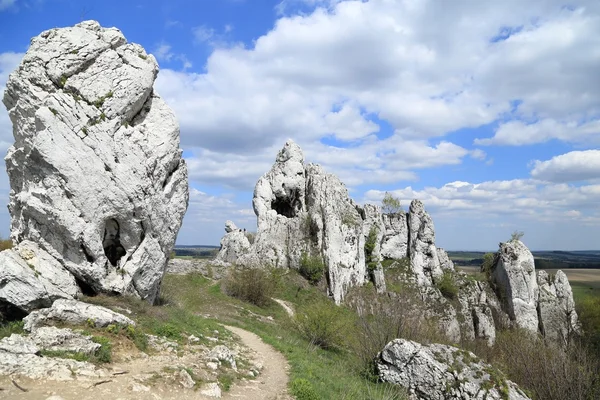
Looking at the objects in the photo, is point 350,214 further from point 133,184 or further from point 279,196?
point 133,184

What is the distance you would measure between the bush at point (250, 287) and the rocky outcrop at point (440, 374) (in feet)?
49.5

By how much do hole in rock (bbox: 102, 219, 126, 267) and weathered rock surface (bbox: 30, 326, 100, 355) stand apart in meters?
5.00

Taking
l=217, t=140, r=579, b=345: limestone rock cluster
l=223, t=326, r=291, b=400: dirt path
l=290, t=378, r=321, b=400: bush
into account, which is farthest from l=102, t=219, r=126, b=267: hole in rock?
l=217, t=140, r=579, b=345: limestone rock cluster

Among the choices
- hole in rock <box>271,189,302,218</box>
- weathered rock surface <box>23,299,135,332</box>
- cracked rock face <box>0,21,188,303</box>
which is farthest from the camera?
hole in rock <box>271,189,302,218</box>

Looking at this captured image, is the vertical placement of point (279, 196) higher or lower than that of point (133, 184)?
higher

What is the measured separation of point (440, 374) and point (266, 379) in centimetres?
725

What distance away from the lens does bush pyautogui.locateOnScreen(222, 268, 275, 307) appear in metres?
30.0

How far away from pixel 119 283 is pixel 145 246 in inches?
A: 66.8

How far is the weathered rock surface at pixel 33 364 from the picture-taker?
7.89 m

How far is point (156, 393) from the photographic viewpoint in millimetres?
8523

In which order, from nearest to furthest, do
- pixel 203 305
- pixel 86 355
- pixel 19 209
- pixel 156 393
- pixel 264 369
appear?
pixel 156 393 < pixel 86 355 < pixel 264 369 < pixel 19 209 < pixel 203 305

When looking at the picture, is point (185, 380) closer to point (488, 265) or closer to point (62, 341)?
point (62, 341)

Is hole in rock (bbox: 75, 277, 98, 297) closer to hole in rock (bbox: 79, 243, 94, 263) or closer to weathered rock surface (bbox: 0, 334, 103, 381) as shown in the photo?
hole in rock (bbox: 79, 243, 94, 263)

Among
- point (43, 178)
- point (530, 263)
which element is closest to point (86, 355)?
point (43, 178)
